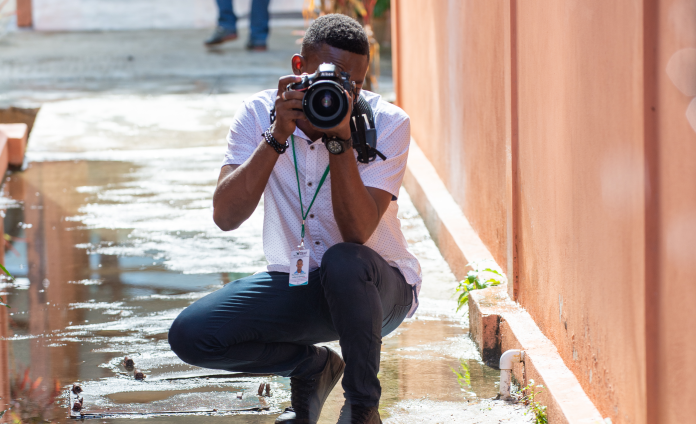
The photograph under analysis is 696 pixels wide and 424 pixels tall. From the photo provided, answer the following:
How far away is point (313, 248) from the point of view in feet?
9.18

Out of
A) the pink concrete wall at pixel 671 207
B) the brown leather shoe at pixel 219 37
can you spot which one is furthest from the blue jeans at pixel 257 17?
the pink concrete wall at pixel 671 207

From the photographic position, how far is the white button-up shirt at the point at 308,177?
2.75 meters

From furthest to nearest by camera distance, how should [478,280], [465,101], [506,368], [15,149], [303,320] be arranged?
[15,149] < [465,101] < [478,280] < [506,368] < [303,320]

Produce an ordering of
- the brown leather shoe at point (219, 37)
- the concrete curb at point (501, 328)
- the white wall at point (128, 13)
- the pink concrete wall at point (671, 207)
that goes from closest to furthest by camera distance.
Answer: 1. the pink concrete wall at point (671, 207)
2. the concrete curb at point (501, 328)
3. the brown leather shoe at point (219, 37)
4. the white wall at point (128, 13)

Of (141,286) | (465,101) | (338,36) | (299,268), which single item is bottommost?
(141,286)

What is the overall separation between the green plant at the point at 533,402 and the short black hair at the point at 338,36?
1.14 metres

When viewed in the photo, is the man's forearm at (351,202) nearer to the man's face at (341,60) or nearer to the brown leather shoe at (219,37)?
the man's face at (341,60)

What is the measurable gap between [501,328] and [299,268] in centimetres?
103

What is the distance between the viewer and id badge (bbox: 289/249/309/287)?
2637 millimetres

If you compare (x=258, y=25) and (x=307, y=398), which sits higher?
(x=258, y=25)

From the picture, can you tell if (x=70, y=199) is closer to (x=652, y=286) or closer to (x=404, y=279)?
(x=404, y=279)

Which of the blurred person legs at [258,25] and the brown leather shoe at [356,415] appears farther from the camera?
the blurred person legs at [258,25]

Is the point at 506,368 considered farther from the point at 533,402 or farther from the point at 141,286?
the point at 141,286

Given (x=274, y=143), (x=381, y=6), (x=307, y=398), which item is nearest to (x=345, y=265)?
(x=274, y=143)
